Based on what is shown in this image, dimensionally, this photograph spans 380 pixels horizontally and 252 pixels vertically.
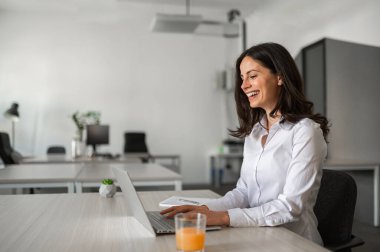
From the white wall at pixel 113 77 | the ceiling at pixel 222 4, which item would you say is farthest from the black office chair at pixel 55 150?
the ceiling at pixel 222 4

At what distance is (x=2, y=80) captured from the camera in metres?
6.89


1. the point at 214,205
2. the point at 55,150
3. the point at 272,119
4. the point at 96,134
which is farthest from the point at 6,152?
the point at 272,119

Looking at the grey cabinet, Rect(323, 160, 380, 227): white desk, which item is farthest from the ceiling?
Rect(323, 160, 380, 227): white desk

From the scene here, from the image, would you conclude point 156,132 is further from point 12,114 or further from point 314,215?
point 314,215

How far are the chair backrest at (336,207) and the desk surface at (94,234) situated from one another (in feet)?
1.14

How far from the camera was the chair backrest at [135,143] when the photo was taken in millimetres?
6691

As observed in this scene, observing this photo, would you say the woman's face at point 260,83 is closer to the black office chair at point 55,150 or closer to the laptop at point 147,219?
the laptop at point 147,219

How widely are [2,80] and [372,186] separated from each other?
631 centimetres

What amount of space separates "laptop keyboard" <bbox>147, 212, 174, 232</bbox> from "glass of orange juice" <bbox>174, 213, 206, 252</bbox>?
0.68 ft

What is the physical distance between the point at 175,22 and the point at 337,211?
4.37 meters

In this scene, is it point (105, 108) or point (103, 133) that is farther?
point (105, 108)

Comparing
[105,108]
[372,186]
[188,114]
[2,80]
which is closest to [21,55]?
[2,80]

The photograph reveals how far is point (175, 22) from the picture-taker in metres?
5.35

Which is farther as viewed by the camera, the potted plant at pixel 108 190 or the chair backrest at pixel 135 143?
the chair backrest at pixel 135 143
